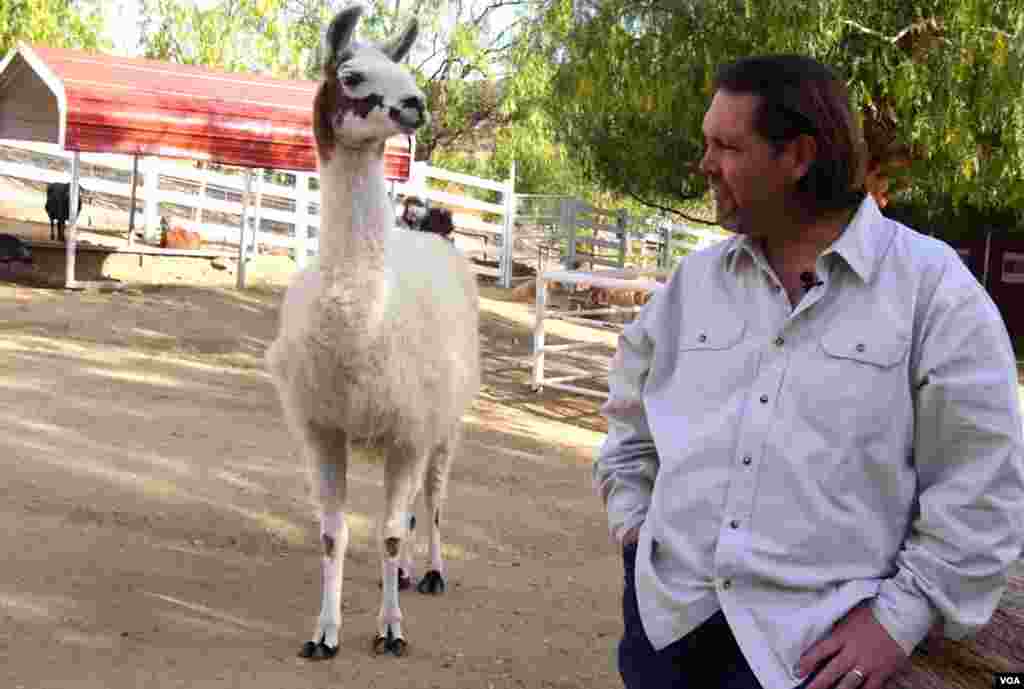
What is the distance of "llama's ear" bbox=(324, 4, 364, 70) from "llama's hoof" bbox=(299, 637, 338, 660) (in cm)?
208

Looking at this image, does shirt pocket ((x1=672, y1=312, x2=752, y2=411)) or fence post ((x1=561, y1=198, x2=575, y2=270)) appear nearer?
shirt pocket ((x1=672, y1=312, x2=752, y2=411))

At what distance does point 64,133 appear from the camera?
1334 cm

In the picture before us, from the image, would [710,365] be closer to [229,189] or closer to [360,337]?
[360,337]

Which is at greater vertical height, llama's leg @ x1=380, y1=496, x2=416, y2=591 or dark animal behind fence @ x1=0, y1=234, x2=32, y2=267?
dark animal behind fence @ x1=0, y1=234, x2=32, y2=267

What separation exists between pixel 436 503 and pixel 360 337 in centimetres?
164


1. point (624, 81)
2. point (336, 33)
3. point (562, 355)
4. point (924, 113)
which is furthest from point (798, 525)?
point (562, 355)

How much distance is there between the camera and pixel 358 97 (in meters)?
4.24

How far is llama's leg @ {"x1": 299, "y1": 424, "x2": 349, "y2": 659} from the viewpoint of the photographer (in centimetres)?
449

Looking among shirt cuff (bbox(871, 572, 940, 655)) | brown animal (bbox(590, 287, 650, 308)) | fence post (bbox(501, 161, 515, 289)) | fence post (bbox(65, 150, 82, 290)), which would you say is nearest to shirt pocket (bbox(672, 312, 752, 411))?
shirt cuff (bbox(871, 572, 940, 655))

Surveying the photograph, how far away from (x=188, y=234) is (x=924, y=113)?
37.2 ft

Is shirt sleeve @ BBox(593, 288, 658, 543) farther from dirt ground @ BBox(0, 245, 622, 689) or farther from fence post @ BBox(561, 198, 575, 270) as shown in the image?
fence post @ BBox(561, 198, 575, 270)

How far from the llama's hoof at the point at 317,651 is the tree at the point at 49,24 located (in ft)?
57.8

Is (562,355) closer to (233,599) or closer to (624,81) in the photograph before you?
(624,81)

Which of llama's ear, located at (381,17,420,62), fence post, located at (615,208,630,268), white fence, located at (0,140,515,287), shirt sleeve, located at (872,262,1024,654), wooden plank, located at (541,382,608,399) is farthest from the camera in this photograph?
fence post, located at (615,208,630,268)
